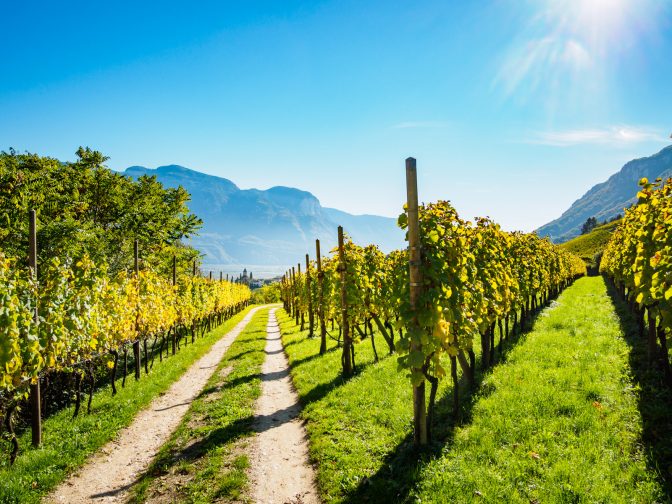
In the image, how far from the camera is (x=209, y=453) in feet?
26.6

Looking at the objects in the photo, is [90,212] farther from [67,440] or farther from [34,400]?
[67,440]

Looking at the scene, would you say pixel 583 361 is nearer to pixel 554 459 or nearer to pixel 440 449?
pixel 554 459

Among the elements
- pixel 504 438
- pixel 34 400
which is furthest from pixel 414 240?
pixel 34 400

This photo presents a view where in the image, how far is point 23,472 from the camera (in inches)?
292

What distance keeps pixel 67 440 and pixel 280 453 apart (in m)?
5.24

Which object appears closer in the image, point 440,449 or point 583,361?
point 440,449

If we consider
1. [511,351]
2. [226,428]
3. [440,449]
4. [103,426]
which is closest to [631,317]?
[511,351]

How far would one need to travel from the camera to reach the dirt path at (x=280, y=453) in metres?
6.58

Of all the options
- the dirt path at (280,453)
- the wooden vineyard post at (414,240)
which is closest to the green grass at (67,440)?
the dirt path at (280,453)

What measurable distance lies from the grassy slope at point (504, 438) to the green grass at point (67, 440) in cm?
503

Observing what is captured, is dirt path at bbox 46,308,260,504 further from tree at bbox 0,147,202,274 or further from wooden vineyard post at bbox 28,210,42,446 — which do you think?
tree at bbox 0,147,202,274

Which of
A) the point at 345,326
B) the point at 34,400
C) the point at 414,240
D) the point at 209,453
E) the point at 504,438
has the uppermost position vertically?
the point at 414,240

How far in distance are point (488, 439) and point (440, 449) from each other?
936mm

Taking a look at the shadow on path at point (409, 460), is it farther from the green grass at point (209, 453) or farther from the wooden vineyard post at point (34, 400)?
the wooden vineyard post at point (34, 400)
